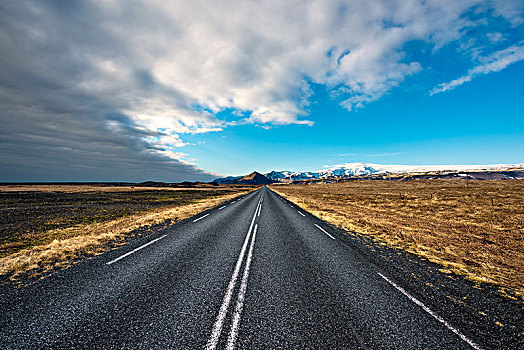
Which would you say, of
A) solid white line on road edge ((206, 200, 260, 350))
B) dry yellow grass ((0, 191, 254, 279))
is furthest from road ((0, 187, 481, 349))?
dry yellow grass ((0, 191, 254, 279))

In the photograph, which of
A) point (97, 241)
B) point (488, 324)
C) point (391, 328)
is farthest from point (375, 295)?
point (97, 241)

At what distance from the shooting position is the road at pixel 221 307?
3.64 m

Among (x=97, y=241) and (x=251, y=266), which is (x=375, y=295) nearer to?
(x=251, y=266)

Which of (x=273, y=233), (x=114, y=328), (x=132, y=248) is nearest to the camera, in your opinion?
(x=114, y=328)

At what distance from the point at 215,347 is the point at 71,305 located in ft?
12.2

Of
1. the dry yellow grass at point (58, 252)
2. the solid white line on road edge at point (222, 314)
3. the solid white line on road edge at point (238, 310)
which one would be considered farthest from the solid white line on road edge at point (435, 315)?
the dry yellow grass at point (58, 252)

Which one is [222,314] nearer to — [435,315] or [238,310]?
[238,310]

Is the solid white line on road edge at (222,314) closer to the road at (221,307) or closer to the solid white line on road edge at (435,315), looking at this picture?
the road at (221,307)

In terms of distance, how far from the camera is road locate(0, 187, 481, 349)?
12.0 ft

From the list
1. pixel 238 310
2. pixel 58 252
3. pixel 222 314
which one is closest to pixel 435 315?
pixel 238 310

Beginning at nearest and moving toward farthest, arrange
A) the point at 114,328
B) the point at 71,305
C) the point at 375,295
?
the point at 114,328 < the point at 71,305 < the point at 375,295

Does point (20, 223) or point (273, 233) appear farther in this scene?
point (20, 223)

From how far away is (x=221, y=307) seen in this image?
462 cm

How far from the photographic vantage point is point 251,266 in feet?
23.2
